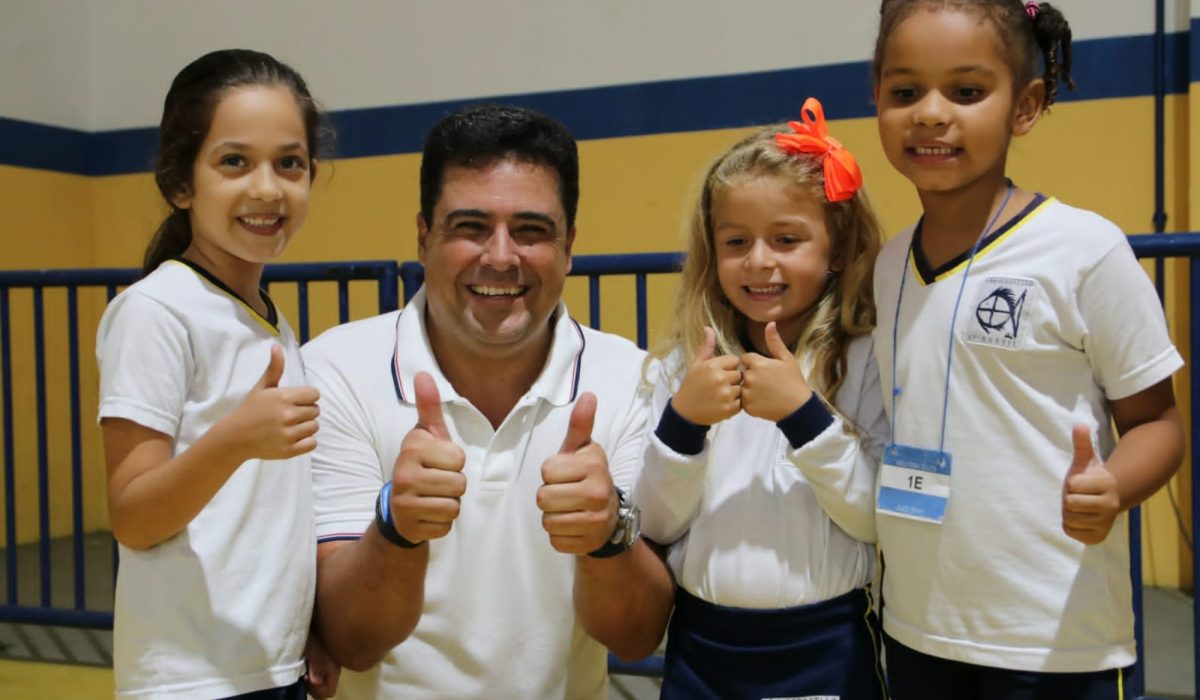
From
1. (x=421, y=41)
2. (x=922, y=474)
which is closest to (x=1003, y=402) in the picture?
(x=922, y=474)

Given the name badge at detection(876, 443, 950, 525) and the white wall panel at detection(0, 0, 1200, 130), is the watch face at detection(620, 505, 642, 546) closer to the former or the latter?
the name badge at detection(876, 443, 950, 525)

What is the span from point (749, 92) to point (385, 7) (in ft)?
6.82

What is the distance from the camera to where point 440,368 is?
202 cm

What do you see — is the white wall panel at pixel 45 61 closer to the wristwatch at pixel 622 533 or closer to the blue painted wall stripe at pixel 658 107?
the blue painted wall stripe at pixel 658 107

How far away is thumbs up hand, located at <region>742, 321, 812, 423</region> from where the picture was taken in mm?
1691

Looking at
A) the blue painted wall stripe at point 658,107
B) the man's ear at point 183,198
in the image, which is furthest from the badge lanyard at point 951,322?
the blue painted wall stripe at point 658,107

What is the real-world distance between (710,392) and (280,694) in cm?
87

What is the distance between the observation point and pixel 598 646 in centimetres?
204

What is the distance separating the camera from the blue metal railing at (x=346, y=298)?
259cm

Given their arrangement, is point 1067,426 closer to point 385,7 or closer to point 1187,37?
point 1187,37

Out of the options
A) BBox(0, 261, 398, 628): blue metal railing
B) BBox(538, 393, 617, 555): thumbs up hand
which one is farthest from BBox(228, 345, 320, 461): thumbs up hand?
BBox(0, 261, 398, 628): blue metal railing

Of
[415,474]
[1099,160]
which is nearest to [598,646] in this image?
[415,474]

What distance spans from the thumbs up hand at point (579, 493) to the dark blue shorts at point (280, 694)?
0.53 meters

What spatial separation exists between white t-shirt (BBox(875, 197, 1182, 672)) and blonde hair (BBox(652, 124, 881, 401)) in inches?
7.7
